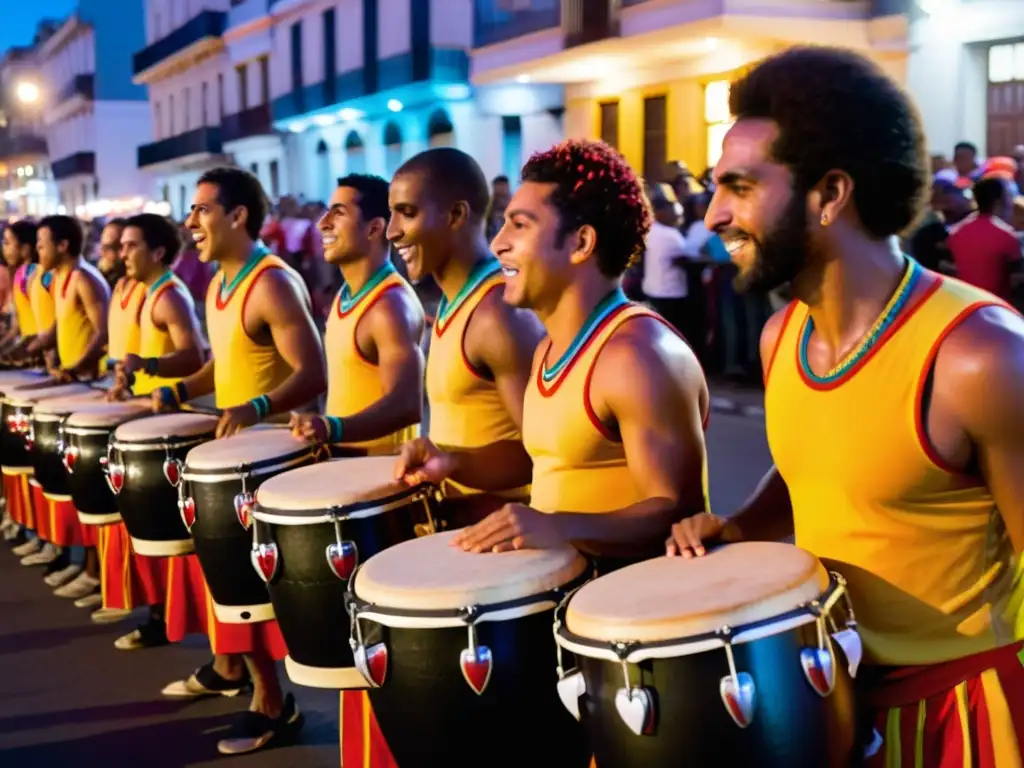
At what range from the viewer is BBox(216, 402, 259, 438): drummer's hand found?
4180 millimetres

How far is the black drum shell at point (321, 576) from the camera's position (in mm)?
3010

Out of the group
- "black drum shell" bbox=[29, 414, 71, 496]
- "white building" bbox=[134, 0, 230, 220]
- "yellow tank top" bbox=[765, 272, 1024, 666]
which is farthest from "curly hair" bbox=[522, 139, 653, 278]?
"white building" bbox=[134, 0, 230, 220]

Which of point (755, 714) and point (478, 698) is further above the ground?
point (755, 714)

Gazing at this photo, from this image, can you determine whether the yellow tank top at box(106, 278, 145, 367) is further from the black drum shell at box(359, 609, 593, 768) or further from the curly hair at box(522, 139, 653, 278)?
the black drum shell at box(359, 609, 593, 768)

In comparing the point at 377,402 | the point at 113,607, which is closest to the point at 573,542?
the point at 377,402

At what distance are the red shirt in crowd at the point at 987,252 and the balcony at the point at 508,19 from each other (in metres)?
13.6

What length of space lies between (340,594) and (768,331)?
1.29 meters

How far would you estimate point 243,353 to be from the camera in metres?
4.57

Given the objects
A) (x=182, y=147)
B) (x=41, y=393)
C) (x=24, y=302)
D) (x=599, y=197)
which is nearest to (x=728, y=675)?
(x=599, y=197)

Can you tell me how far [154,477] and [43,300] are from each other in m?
3.80

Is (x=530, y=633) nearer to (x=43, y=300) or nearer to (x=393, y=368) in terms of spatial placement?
(x=393, y=368)

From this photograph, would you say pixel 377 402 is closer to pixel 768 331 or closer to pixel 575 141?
pixel 575 141

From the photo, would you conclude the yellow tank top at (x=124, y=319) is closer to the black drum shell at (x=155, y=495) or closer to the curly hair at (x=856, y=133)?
the black drum shell at (x=155, y=495)

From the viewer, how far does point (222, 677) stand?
4812 mm
